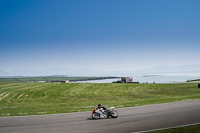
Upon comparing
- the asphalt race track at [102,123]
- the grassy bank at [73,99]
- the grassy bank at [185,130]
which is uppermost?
the grassy bank at [185,130]

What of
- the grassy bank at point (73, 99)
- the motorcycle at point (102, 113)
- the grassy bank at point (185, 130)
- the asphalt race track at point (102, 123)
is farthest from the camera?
the grassy bank at point (73, 99)

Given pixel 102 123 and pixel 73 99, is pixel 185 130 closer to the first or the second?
pixel 102 123

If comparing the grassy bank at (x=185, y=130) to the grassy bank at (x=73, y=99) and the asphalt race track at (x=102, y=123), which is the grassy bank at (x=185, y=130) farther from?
the grassy bank at (x=73, y=99)

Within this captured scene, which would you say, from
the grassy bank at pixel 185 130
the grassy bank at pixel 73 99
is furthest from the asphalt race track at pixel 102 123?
the grassy bank at pixel 73 99

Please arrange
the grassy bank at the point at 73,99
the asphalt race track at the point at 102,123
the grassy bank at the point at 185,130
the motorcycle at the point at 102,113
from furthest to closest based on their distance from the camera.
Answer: the grassy bank at the point at 73,99, the motorcycle at the point at 102,113, the asphalt race track at the point at 102,123, the grassy bank at the point at 185,130

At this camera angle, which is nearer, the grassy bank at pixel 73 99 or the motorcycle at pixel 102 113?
the motorcycle at pixel 102 113

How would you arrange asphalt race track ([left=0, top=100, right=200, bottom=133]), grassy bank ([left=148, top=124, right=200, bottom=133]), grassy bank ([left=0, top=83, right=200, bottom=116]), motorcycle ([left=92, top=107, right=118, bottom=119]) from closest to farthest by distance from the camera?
grassy bank ([left=148, top=124, right=200, bottom=133])
asphalt race track ([left=0, top=100, right=200, bottom=133])
motorcycle ([left=92, top=107, right=118, bottom=119])
grassy bank ([left=0, top=83, right=200, bottom=116])

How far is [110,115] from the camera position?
614 inches

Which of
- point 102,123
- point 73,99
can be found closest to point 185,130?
point 102,123

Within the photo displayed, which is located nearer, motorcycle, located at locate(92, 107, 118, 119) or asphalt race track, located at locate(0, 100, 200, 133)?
asphalt race track, located at locate(0, 100, 200, 133)

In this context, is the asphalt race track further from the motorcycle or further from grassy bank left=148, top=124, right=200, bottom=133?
grassy bank left=148, top=124, right=200, bottom=133

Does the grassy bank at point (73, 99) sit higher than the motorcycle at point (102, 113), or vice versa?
the motorcycle at point (102, 113)

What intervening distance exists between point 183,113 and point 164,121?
363cm

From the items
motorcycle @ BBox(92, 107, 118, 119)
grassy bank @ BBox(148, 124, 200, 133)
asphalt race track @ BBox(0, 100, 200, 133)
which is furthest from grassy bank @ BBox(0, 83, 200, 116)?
grassy bank @ BBox(148, 124, 200, 133)
